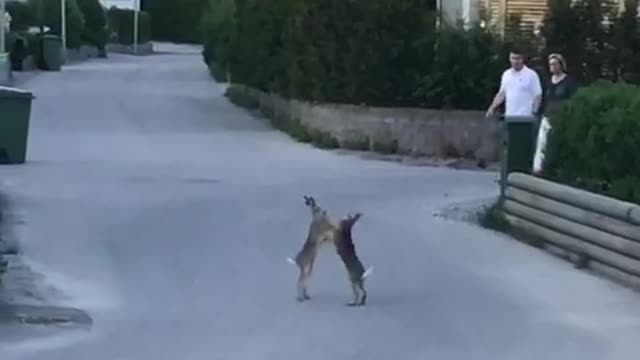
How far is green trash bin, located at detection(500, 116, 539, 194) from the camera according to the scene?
17953mm

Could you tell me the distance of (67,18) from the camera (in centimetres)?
7106

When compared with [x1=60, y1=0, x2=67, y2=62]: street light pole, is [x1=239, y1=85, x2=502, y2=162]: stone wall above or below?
above

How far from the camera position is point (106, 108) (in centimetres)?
3759

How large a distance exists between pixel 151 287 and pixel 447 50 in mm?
13609

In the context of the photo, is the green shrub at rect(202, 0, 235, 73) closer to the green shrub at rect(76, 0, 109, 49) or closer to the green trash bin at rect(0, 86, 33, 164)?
the green trash bin at rect(0, 86, 33, 164)

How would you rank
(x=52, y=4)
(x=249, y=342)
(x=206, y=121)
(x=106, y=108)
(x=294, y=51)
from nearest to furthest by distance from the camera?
1. (x=249, y=342)
2. (x=294, y=51)
3. (x=206, y=121)
4. (x=106, y=108)
5. (x=52, y=4)

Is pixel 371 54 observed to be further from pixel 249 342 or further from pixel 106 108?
pixel 249 342

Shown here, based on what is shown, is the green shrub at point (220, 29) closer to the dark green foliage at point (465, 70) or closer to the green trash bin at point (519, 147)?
the dark green foliage at point (465, 70)

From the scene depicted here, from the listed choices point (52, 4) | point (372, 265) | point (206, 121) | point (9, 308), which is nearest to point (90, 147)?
point (206, 121)

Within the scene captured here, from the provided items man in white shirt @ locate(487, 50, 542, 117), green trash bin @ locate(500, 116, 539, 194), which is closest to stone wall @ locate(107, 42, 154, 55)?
man in white shirt @ locate(487, 50, 542, 117)

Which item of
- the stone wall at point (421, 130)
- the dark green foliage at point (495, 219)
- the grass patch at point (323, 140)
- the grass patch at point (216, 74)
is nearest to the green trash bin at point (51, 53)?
the grass patch at point (216, 74)

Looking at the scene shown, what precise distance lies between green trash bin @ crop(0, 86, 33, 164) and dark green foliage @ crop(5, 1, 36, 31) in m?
40.0

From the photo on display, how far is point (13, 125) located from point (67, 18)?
157 feet

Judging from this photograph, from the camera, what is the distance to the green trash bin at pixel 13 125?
77.7 feet
